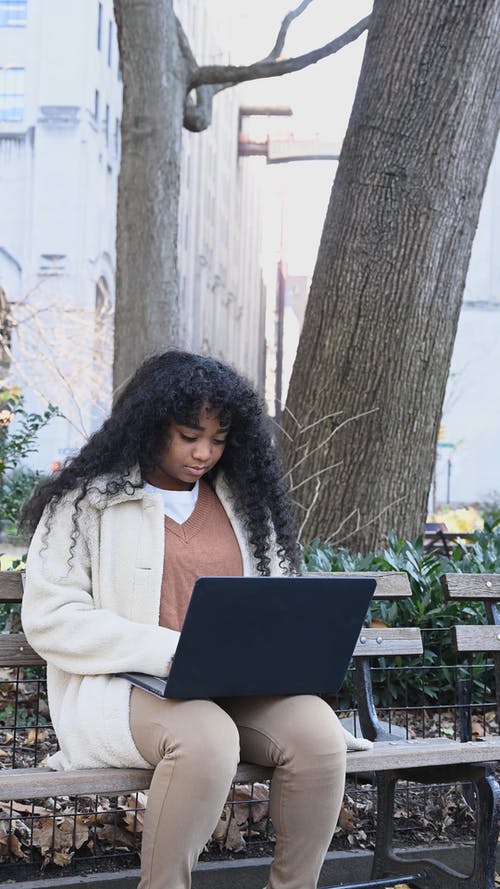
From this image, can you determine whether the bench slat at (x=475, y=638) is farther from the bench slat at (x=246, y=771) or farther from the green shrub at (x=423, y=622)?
the green shrub at (x=423, y=622)

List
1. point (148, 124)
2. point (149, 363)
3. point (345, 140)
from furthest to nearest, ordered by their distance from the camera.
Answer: point (148, 124)
point (345, 140)
point (149, 363)

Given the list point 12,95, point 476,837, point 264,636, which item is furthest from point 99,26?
point 264,636

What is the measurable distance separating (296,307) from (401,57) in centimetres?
7046

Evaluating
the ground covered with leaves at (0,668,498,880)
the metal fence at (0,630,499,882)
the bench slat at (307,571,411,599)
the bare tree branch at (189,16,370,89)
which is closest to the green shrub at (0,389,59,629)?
the metal fence at (0,630,499,882)

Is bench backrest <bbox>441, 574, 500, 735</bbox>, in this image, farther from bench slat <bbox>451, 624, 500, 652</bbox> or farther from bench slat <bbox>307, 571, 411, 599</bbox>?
bench slat <bbox>307, 571, 411, 599</bbox>

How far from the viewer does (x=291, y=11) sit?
10812 millimetres

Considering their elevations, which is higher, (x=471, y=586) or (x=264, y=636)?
(x=264, y=636)

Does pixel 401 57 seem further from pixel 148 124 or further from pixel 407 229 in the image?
pixel 148 124

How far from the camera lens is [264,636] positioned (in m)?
3.11

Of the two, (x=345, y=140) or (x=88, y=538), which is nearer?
(x=88, y=538)

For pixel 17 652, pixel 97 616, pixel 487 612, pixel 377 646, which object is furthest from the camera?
pixel 487 612

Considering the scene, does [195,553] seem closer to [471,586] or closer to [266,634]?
[266,634]

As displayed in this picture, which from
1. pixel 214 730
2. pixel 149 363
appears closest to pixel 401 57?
pixel 149 363

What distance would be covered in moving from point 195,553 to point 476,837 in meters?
1.28
